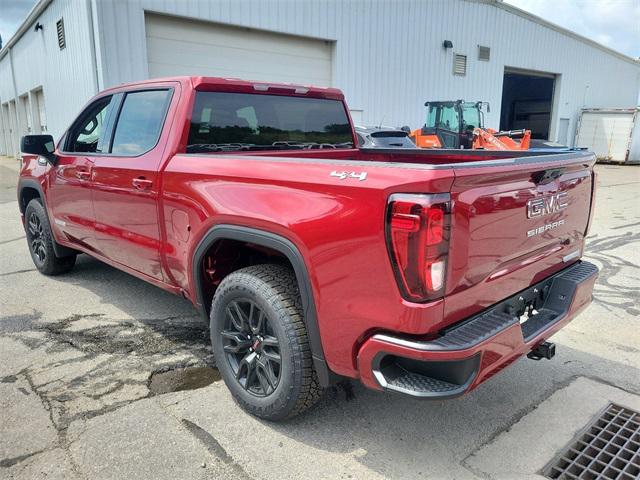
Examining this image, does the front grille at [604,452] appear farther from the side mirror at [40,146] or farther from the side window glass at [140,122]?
the side mirror at [40,146]

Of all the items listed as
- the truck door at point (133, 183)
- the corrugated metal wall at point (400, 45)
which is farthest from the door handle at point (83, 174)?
the corrugated metal wall at point (400, 45)

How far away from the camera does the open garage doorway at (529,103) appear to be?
28.2m

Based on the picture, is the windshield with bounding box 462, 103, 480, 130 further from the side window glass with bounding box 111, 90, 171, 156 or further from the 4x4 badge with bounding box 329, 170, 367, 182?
the 4x4 badge with bounding box 329, 170, 367, 182

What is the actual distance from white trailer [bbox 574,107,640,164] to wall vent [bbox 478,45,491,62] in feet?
23.2

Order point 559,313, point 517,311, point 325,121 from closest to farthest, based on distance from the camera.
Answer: point 517,311
point 559,313
point 325,121

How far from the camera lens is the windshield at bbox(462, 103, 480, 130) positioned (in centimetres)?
1627

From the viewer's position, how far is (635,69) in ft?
104

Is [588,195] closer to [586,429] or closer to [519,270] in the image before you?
[519,270]

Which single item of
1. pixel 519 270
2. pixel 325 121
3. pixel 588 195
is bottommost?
pixel 519 270

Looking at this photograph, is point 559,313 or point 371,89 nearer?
point 559,313

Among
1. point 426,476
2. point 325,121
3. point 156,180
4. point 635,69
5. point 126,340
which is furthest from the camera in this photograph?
point 635,69

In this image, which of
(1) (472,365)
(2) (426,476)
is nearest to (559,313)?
(1) (472,365)

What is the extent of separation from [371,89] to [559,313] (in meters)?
15.3

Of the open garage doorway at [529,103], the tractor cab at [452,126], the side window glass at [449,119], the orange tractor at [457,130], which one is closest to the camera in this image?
the orange tractor at [457,130]
